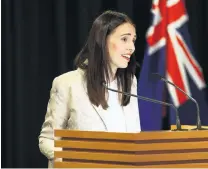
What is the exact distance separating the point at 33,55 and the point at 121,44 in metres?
1.69

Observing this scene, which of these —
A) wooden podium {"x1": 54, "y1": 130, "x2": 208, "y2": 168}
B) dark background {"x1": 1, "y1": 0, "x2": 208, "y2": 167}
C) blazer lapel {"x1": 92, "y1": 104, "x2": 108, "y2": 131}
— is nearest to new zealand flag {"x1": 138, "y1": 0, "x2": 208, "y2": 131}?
dark background {"x1": 1, "y1": 0, "x2": 208, "y2": 167}

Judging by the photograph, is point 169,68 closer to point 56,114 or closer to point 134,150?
point 56,114

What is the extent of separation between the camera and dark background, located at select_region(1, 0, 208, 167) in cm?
362

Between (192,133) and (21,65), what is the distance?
2.28 meters

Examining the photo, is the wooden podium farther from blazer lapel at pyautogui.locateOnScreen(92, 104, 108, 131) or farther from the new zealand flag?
the new zealand flag

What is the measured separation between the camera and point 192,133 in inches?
62.2

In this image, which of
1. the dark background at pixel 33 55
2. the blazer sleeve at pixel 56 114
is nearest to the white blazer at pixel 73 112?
the blazer sleeve at pixel 56 114

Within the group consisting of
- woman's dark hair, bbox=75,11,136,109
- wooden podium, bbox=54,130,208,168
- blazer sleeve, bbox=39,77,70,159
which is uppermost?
woman's dark hair, bbox=75,11,136,109

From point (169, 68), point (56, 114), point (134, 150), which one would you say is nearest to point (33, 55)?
point (169, 68)

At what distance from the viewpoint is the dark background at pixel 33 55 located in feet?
11.9

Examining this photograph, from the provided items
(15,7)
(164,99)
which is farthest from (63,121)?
(15,7)

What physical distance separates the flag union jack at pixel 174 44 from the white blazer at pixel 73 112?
1.36 metres

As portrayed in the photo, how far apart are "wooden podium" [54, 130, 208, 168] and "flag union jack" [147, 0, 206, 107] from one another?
1.91 meters

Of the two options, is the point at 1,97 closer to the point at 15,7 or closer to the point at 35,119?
the point at 35,119
